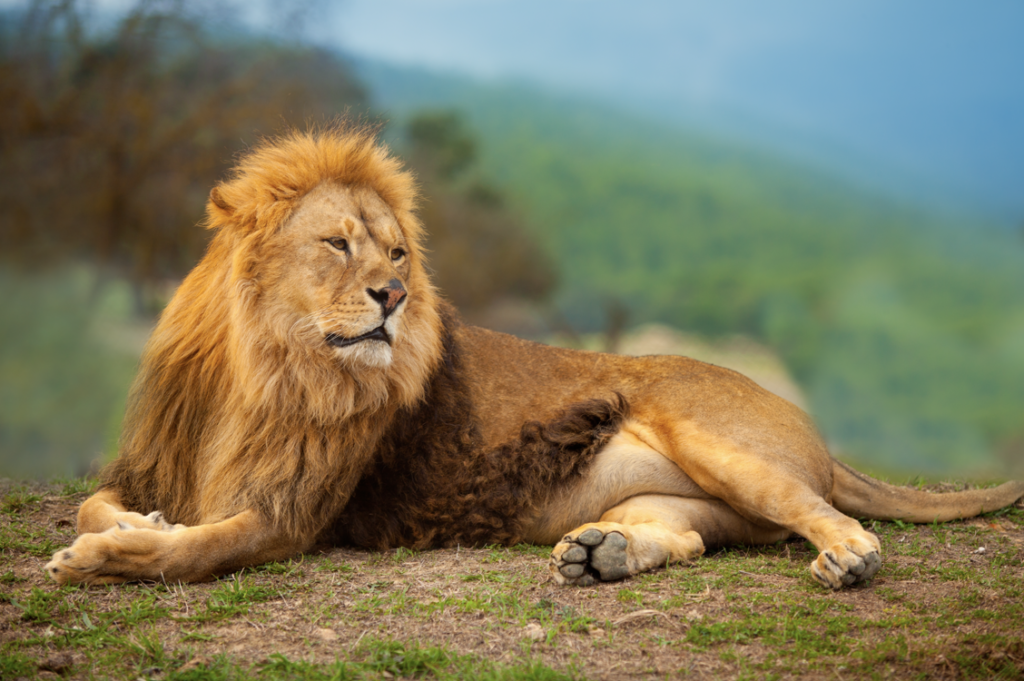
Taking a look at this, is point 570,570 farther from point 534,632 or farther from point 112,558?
point 112,558

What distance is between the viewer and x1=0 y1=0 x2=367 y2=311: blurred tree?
10359 mm

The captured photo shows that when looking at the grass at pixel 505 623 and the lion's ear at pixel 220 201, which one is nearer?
the grass at pixel 505 623

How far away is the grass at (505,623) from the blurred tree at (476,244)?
1208cm

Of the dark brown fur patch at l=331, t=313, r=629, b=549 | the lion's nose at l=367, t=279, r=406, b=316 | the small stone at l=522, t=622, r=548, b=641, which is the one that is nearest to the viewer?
the small stone at l=522, t=622, r=548, b=641

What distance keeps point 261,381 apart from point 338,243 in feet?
2.30

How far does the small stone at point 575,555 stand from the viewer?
3.66 metres

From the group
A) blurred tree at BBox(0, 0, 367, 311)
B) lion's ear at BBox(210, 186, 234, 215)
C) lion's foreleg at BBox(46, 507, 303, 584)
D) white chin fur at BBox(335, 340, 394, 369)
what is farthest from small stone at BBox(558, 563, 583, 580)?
blurred tree at BBox(0, 0, 367, 311)

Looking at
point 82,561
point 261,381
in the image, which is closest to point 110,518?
point 82,561

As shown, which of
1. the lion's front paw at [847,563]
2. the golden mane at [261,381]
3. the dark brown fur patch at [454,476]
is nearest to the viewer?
the lion's front paw at [847,563]

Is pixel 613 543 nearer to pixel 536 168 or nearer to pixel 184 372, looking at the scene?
pixel 184 372

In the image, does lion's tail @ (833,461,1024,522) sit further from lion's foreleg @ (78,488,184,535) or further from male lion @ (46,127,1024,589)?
lion's foreleg @ (78,488,184,535)

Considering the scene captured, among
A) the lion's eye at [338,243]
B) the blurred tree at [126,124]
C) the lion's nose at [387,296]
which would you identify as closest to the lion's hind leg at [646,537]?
the lion's nose at [387,296]

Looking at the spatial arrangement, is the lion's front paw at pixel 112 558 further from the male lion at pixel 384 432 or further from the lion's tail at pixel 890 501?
the lion's tail at pixel 890 501

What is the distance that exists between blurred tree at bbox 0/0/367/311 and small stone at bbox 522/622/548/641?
26.5 feet
